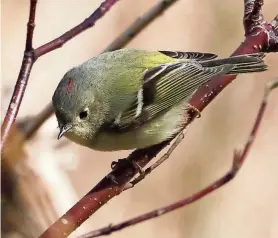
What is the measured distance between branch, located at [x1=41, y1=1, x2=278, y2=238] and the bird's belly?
0.03 m

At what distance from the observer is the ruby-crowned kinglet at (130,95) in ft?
7.18

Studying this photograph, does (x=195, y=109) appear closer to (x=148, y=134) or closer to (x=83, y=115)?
(x=148, y=134)

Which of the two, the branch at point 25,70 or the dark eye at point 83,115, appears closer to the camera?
the branch at point 25,70

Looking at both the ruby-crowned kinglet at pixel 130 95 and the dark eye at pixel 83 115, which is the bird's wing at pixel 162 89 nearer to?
the ruby-crowned kinglet at pixel 130 95

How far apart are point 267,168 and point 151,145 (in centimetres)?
198

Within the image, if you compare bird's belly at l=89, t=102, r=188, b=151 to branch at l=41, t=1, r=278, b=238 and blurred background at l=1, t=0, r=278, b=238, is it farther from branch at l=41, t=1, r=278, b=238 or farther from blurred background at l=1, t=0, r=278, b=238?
blurred background at l=1, t=0, r=278, b=238

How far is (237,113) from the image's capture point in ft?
13.5

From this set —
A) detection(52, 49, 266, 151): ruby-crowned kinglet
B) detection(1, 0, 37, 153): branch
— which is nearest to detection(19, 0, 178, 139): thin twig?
detection(52, 49, 266, 151): ruby-crowned kinglet

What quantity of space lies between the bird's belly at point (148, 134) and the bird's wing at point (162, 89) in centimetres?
2

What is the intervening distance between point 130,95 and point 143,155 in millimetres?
243

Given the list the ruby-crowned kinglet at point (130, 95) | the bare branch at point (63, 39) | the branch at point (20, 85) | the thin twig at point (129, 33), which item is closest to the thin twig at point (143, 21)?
the thin twig at point (129, 33)

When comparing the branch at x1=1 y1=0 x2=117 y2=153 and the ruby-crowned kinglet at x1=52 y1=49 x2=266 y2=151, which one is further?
the ruby-crowned kinglet at x1=52 y1=49 x2=266 y2=151

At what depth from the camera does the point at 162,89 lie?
92.7 inches

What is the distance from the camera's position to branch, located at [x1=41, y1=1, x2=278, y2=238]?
1.59 meters
